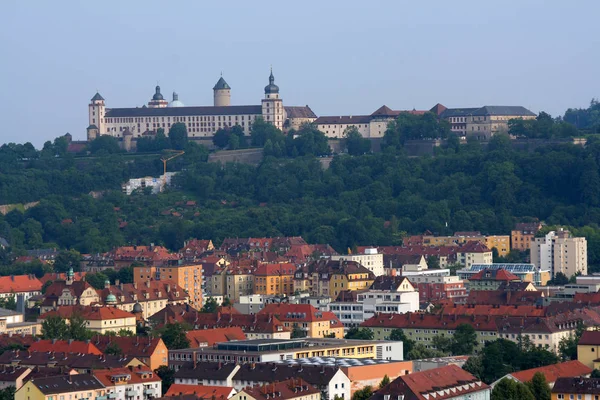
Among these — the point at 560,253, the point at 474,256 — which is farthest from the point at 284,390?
the point at 474,256

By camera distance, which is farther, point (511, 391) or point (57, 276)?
point (57, 276)

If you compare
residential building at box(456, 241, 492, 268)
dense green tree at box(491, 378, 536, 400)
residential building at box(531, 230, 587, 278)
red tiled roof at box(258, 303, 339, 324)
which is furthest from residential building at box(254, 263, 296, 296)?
dense green tree at box(491, 378, 536, 400)

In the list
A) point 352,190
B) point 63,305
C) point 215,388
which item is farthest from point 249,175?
point 215,388

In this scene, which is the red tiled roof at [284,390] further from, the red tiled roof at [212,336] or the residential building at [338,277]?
the residential building at [338,277]

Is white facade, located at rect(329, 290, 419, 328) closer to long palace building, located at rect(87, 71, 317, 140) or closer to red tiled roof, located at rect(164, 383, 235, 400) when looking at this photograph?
red tiled roof, located at rect(164, 383, 235, 400)

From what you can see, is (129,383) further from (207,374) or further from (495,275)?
(495,275)

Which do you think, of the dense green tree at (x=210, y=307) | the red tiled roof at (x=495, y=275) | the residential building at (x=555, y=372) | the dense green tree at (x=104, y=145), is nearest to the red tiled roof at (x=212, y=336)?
the dense green tree at (x=210, y=307)
